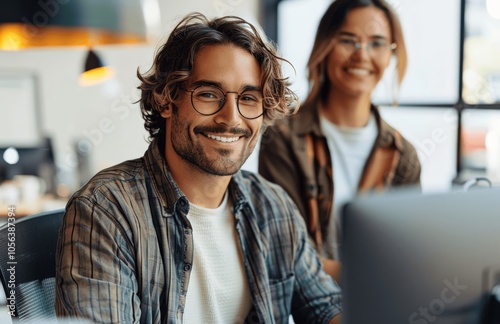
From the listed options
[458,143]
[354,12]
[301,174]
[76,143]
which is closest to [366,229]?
[301,174]

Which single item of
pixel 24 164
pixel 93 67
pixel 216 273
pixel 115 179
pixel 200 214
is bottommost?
pixel 24 164

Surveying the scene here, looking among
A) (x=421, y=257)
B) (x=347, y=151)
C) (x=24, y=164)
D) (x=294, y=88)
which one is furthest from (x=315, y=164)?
(x=24, y=164)

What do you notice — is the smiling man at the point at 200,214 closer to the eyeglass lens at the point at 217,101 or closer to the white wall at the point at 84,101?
the eyeglass lens at the point at 217,101

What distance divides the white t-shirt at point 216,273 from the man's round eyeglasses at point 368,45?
1.15 meters

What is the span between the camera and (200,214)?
4.61ft

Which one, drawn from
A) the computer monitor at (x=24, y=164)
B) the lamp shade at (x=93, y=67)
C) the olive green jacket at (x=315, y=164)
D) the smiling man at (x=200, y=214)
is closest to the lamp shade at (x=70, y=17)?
the smiling man at (x=200, y=214)

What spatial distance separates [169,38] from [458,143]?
2.10 meters

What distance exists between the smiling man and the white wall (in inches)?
143

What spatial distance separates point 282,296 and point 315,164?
888 mm

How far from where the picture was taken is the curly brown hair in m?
1.42

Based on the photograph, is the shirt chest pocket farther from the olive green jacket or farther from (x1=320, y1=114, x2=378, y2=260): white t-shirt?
(x1=320, y1=114, x2=378, y2=260): white t-shirt

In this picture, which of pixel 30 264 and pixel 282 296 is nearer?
pixel 30 264

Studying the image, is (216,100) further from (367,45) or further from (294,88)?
(367,45)

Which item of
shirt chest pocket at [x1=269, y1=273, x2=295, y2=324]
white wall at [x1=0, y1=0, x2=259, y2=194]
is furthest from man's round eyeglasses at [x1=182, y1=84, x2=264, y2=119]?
white wall at [x1=0, y1=0, x2=259, y2=194]
